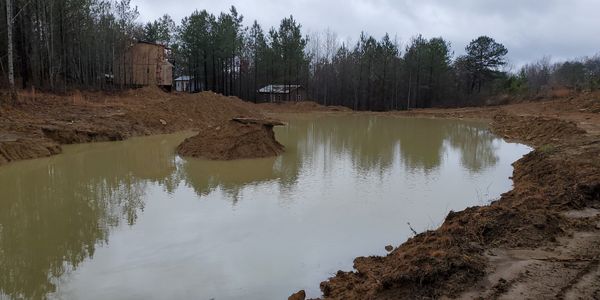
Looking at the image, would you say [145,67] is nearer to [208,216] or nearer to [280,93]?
[280,93]

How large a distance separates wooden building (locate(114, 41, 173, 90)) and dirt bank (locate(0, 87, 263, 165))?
5931mm

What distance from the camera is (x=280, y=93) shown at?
167 feet

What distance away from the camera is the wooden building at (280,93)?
50594 millimetres

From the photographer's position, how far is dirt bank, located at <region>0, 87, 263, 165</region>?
46.7 ft

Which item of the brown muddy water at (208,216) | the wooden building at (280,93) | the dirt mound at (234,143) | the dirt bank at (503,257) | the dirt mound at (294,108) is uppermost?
the wooden building at (280,93)

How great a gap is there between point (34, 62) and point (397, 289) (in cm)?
2683

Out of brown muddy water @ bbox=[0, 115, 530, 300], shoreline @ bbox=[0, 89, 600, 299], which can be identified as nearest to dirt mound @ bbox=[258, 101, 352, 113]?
brown muddy water @ bbox=[0, 115, 530, 300]

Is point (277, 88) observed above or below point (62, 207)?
above

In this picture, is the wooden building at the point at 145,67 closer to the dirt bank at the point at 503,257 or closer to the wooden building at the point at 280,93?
the wooden building at the point at 280,93

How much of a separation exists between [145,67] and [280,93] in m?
17.6

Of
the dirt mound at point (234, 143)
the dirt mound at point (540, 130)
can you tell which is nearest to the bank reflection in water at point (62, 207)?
the dirt mound at point (234, 143)

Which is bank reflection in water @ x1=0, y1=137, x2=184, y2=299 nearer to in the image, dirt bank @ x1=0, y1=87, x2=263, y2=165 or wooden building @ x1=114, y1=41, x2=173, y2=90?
dirt bank @ x1=0, y1=87, x2=263, y2=165

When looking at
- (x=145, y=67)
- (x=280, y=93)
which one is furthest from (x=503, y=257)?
(x=280, y=93)

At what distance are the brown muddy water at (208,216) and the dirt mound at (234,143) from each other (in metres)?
0.56
